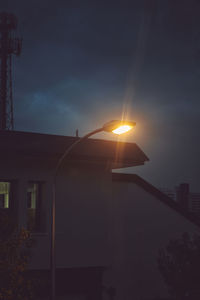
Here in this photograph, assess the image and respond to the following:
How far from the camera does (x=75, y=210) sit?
54.0 ft

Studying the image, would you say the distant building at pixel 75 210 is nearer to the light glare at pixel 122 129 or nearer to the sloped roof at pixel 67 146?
the sloped roof at pixel 67 146

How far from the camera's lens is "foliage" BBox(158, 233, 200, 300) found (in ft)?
53.0

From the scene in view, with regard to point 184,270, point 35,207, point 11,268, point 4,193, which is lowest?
point 184,270

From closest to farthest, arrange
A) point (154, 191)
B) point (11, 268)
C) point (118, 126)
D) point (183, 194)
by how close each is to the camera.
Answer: point (118, 126)
point (11, 268)
point (154, 191)
point (183, 194)

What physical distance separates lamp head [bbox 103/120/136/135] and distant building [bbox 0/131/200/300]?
5.54m

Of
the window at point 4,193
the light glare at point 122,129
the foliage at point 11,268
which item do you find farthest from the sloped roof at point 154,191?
the light glare at point 122,129

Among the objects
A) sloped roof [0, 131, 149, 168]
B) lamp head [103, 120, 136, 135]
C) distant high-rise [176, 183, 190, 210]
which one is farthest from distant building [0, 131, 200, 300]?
distant high-rise [176, 183, 190, 210]

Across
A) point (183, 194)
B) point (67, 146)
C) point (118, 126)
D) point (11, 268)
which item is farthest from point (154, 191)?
point (118, 126)

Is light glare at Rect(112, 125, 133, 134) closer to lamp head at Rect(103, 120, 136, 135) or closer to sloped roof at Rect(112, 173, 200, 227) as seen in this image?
lamp head at Rect(103, 120, 136, 135)

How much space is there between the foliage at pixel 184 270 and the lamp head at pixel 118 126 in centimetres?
845

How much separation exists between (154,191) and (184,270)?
17.3 feet

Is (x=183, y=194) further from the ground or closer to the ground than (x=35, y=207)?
further from the ground

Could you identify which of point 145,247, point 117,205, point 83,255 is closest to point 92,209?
point 83,255

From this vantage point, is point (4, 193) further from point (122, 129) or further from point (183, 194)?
point (183, 194)
